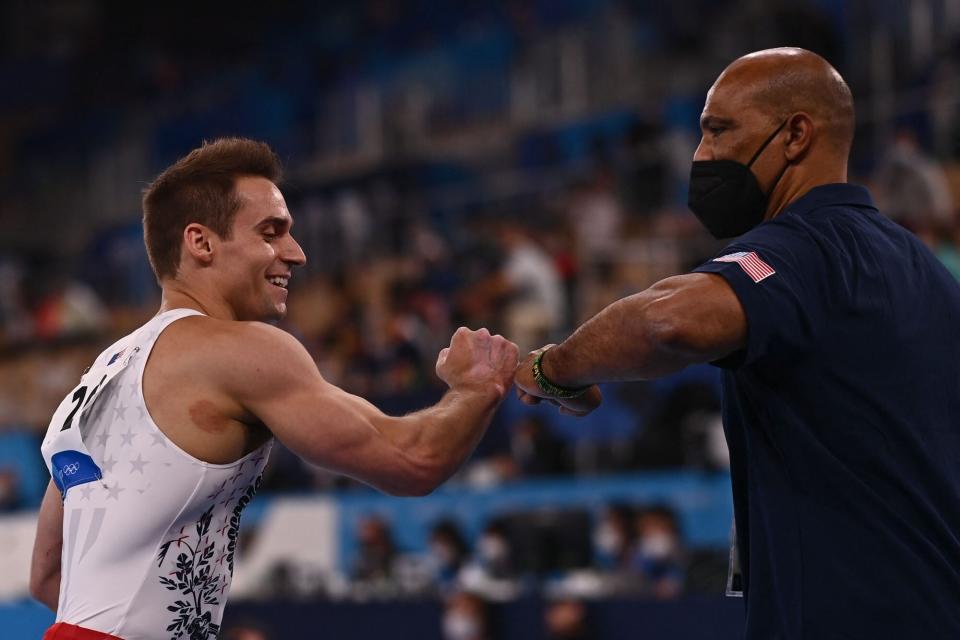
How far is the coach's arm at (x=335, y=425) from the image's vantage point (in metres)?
3.59

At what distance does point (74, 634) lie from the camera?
3.55 m

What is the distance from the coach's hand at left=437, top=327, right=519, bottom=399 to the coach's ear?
2.54 feet

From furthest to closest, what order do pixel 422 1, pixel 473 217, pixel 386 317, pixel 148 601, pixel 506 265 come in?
pixel 422 1 → pixel 473 217 → pixel 386 317 → pixel 506 265 → pixel 148 601

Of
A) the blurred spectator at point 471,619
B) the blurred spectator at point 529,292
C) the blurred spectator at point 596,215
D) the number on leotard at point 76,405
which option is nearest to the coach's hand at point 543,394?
the number on leotard at point 76,405

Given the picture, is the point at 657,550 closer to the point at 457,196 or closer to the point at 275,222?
the point at 275,222

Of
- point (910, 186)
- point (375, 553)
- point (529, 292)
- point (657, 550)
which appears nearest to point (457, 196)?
point (529, 292)

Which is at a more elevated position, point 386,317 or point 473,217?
point 473,217

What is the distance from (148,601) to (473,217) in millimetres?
12669

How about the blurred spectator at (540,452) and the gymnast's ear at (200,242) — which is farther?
the blurred spectator at (540,452)

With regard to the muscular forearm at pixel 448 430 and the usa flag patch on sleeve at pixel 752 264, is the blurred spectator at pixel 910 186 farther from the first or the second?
the usa flag patch on sleeve at pixel 752 264

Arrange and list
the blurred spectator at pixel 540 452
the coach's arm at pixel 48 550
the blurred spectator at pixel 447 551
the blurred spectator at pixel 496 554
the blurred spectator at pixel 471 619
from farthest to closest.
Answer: the blurred spectator at pixel 540 452, the blurred spectator at pixel 447 551, the blurred spectator at pixel 496 554, the blurred spectator at pixel 471 619, the coach's arm at pixel 48 550

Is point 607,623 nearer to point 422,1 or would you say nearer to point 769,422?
point 769,422

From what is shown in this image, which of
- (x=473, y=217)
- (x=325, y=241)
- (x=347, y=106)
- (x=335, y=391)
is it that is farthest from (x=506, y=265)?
(x=335, y=391)

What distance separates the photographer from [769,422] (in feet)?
11.4
